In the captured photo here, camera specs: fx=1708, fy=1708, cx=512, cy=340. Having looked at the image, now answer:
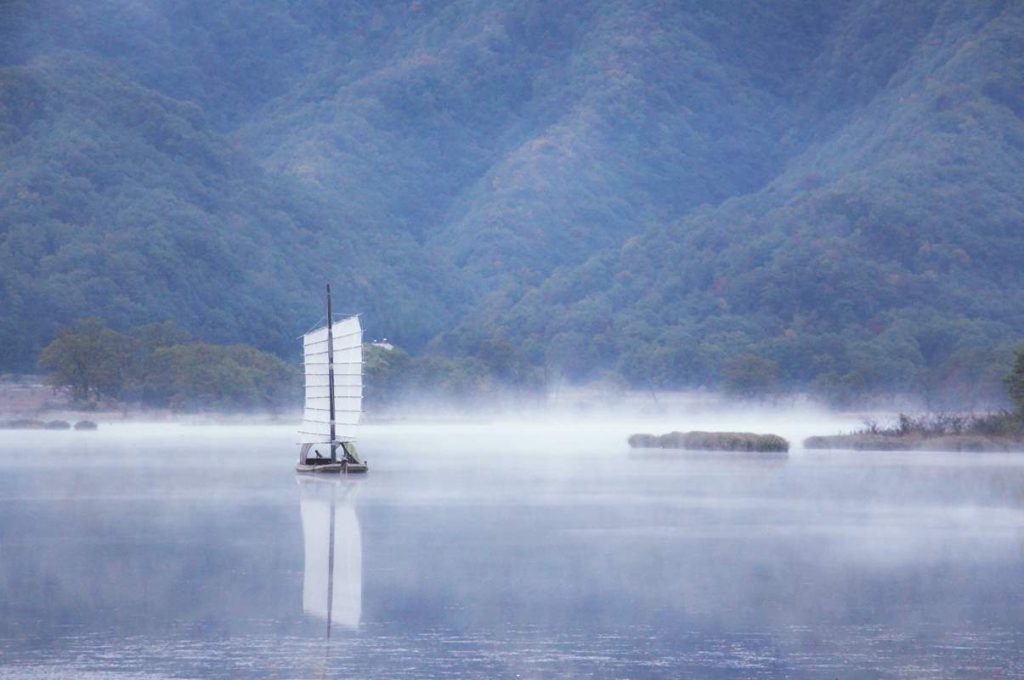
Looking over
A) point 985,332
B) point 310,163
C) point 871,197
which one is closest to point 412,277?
point 310,163

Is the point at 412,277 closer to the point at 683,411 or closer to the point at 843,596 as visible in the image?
the point at 683,411

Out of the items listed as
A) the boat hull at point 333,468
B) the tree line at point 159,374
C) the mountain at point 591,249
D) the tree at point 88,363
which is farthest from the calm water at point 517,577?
the mountain at point 591,249

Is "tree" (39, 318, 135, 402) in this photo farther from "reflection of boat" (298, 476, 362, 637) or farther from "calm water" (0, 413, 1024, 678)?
"reflection of boat" (298, 476, 362, 637)

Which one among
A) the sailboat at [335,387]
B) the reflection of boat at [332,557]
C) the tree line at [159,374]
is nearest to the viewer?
the reflection of boat at [332,557]

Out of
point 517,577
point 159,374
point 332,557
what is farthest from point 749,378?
point 517,577

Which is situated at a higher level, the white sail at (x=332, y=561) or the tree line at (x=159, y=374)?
the tree line at (x=159, y=374)

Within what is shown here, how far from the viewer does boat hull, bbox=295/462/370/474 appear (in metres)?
46.7

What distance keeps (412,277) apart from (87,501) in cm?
13427

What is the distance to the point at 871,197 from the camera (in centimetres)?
14025

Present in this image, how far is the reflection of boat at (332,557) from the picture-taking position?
20781 mm

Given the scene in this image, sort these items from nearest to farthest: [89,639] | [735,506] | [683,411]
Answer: [89,639] → [735,506] → [683,411]

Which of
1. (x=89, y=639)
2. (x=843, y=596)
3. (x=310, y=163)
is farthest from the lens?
(x=310, y=163)

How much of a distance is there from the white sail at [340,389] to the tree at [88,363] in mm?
55650

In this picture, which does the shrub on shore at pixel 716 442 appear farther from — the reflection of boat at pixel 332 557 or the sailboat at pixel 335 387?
the reflection of boat at pixel 332 557
